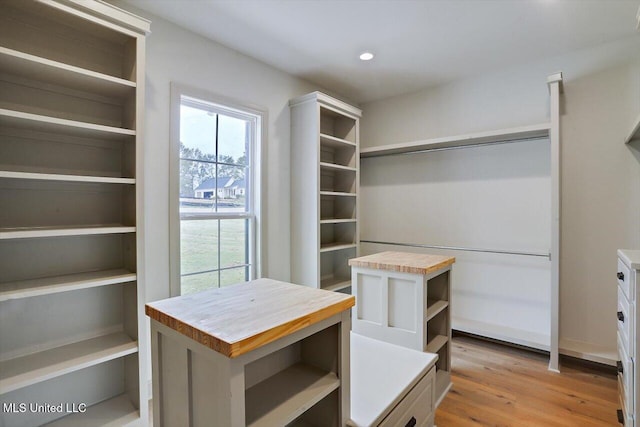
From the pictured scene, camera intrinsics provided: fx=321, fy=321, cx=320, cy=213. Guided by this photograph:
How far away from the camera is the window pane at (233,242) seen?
2678mm

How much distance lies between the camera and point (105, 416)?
1.75 m

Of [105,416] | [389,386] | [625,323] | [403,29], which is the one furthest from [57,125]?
[625,323]

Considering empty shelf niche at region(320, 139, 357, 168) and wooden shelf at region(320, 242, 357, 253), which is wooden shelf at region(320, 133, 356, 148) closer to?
empty shelf niche at region(320, 139, 357, 168)

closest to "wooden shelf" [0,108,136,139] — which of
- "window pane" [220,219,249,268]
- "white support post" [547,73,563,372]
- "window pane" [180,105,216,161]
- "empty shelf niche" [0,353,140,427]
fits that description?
"window pane" [180,105,216,161]

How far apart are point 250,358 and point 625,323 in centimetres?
200

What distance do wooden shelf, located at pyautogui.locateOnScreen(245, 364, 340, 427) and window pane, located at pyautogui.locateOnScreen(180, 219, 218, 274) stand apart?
5.30ft

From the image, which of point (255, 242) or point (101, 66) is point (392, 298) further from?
point (101, 66)

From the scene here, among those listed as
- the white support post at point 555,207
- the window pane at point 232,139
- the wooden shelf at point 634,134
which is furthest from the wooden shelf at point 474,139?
the window pane at point 232,139

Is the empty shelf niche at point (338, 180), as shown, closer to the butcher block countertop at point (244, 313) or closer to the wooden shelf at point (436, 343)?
the wooden shelf at point (436, 343)

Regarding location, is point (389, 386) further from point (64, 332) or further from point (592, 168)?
point (592, 168)

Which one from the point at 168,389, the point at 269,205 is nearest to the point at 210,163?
the point at 269,205

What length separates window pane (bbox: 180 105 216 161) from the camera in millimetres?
2438

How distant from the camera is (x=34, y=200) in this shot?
1.69 meters

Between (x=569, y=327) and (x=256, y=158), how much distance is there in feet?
10.2
